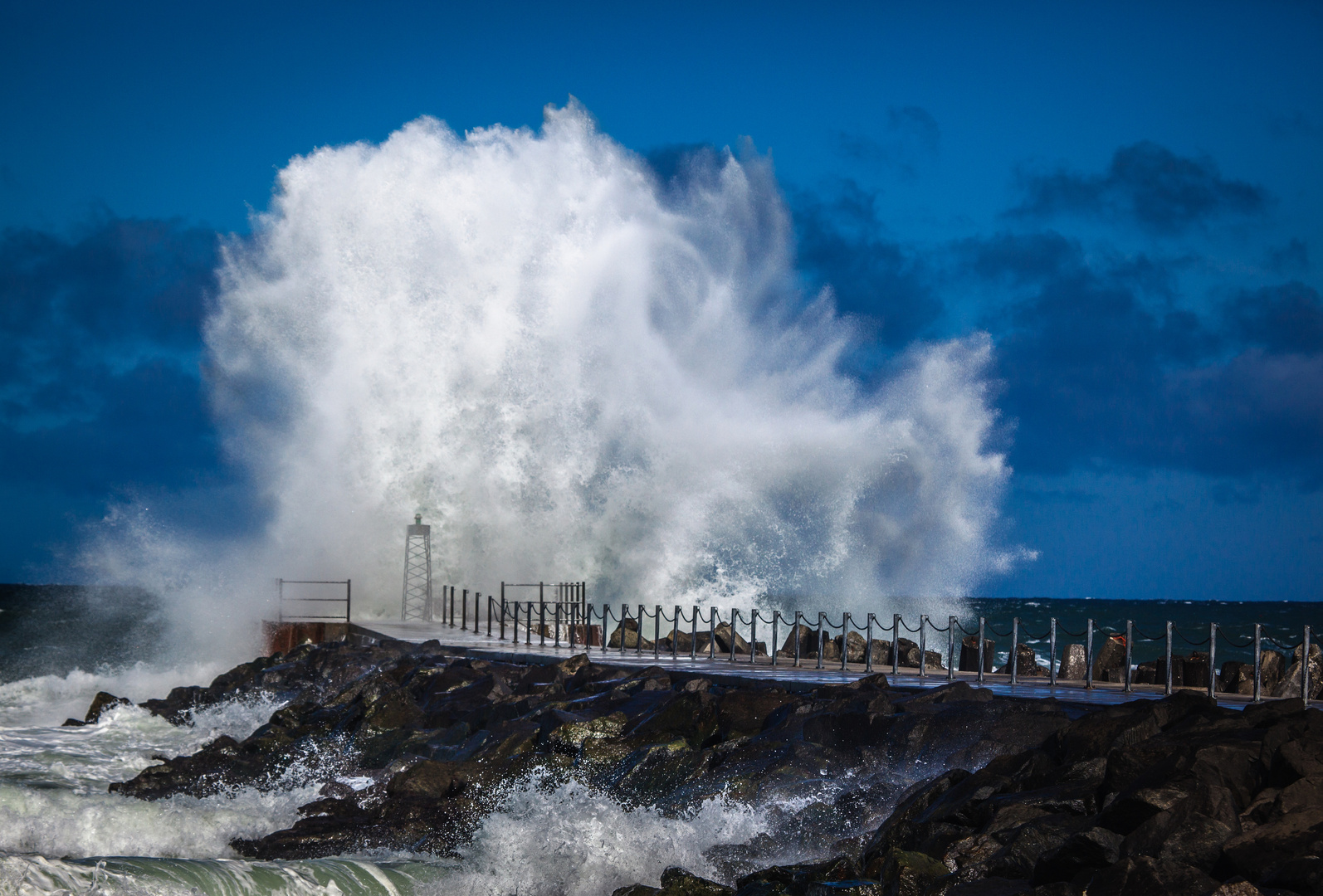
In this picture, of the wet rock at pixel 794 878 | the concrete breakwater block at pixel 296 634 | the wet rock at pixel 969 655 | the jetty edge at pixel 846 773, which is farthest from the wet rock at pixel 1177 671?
the concrete breakwater block at pixel 296 634

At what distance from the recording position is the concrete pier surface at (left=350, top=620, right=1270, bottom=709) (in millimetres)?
9398

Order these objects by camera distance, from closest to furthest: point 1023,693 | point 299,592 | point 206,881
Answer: point 206,881
point 1023,693
point 299,592

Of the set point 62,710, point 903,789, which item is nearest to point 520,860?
point 903,789

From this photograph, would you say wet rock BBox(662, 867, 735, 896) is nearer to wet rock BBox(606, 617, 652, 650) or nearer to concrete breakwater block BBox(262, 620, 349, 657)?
wet rock BBox(606, 617, 652, 650)

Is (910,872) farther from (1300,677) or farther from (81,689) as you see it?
(81,689)

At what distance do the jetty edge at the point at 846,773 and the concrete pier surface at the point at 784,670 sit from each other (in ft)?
2.25

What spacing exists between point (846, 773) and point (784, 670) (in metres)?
4.98

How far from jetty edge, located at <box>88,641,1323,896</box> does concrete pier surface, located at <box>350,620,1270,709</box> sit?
686 millimetres

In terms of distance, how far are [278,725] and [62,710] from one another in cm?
925

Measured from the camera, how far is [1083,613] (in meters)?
71.1

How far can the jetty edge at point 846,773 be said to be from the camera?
4.34 metres

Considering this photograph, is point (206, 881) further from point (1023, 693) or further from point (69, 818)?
point (1023, 693)

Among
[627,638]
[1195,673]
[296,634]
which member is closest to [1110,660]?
[1195,673]

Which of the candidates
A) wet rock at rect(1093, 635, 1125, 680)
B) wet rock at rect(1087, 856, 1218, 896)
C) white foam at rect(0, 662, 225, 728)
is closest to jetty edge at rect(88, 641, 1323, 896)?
wet rock at rect(1087, 856, 1218, 896)
